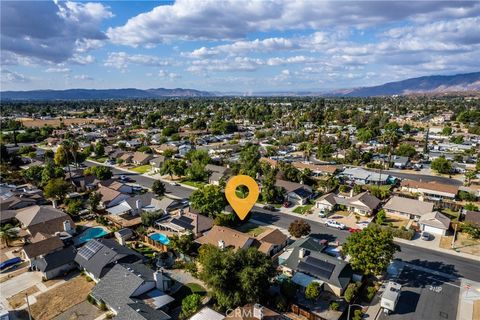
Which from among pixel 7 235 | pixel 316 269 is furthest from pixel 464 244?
pixel 7 235

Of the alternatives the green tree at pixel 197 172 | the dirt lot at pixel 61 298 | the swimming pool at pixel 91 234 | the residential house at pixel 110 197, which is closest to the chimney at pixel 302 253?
the dirt lot at pixel 61 298

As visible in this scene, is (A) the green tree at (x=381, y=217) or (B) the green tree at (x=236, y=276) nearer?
(B) the green tree at (x=236, y=276)

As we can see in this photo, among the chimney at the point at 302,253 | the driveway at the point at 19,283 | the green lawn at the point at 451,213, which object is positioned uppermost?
the chimney at the point at 302,253

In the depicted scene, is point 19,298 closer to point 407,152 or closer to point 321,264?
point 321,264

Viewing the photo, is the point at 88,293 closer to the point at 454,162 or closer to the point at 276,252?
the point at 276,252

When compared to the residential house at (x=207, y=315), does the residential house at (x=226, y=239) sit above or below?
above

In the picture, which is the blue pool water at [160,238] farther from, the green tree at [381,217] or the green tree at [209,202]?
the green tree at [381,217]

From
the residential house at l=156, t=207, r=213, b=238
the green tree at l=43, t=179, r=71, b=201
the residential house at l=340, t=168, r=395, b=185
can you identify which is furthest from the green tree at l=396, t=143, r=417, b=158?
the green tree at l=43, t=179, r=71, b=201
